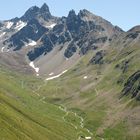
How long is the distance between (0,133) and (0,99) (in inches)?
2546

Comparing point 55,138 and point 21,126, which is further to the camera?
point 55,138

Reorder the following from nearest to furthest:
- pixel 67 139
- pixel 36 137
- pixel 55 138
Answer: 1. pixel 36 137
2. pixel 55 138
3. pixel 67 139

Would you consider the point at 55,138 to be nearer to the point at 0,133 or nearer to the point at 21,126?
the point at 21,126

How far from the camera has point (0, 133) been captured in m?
125

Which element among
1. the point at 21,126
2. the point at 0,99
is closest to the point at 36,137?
the point at 21,126

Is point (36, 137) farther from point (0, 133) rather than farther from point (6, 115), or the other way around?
point (0, 133)

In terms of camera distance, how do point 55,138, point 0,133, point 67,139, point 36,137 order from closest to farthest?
point 0,133
point 36,137
point 55,138
point 67,139

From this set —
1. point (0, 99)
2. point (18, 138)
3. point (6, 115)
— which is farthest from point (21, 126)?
point (0, 99)

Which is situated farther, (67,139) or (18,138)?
(67,139)

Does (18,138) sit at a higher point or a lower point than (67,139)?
higher

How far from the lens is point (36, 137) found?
152625 millimetres

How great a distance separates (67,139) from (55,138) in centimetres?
1815

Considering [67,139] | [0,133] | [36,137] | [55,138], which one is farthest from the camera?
[67,139]

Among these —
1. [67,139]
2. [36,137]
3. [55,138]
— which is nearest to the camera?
[36,137]
